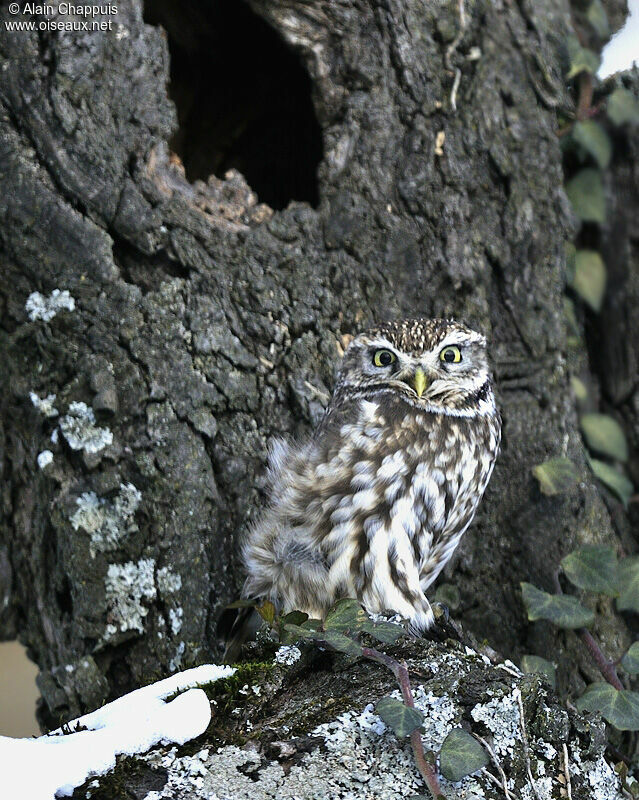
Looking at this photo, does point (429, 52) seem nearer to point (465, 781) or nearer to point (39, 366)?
point (39, 366)

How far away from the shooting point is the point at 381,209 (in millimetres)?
3107

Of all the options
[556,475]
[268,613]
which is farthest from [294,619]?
[556,475]

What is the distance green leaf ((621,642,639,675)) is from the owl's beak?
3.04 feet

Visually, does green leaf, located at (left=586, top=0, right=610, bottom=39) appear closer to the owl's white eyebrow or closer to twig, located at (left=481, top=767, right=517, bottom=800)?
the owl's white eyebrow

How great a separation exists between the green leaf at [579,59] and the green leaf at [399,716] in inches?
107

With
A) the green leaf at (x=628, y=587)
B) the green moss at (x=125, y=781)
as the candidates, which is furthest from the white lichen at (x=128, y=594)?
the green leaf at (x=628, y=587)

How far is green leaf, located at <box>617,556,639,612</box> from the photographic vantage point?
113 inches

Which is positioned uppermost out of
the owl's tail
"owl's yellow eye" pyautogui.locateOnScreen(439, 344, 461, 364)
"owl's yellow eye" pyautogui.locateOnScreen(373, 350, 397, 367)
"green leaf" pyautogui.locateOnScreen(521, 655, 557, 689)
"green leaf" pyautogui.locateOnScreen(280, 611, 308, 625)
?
"owl's yellow eye" pyautogui.locateOnScreen(439, 344, 461, 364)

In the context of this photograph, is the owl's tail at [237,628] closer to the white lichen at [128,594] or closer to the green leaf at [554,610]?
the white lichen at [128,594]

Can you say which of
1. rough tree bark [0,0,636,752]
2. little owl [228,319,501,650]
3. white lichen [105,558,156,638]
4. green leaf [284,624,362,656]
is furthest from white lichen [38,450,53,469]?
green leaf [284,624,362,656]

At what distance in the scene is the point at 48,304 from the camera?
9.20 feet

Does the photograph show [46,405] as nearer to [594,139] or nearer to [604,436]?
[604,436]

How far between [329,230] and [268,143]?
2.53ft

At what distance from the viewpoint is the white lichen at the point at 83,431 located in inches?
107
